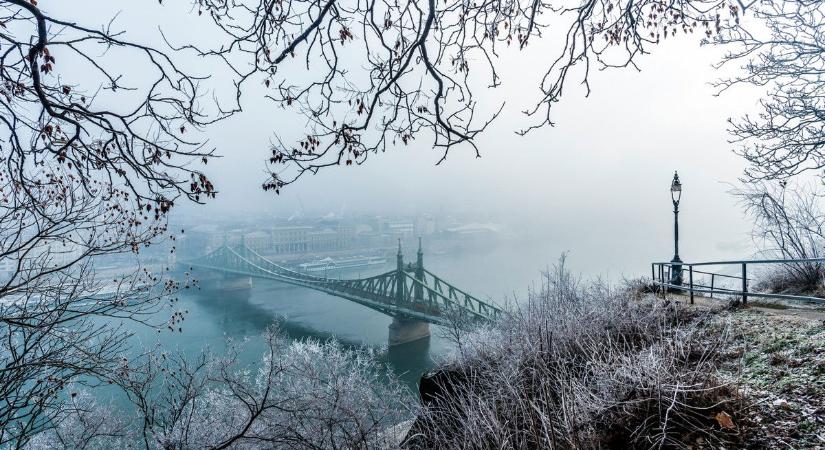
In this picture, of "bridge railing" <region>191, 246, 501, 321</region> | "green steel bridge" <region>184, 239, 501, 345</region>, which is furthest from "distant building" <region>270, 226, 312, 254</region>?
"bridge railing" <region>191, 246, 501, 321</region>

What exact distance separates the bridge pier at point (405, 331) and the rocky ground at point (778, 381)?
24268 millimetres

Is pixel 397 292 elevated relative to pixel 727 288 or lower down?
lower down

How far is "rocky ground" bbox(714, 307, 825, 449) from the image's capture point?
7.97 ft

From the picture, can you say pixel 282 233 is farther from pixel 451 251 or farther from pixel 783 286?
pixel 783 286

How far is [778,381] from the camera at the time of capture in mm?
3002

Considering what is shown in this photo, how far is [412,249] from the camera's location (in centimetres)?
6488

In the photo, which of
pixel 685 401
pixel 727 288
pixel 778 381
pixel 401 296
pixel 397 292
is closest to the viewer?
pixel 685 401

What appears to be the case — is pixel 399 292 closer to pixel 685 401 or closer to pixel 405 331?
pixel 405 331

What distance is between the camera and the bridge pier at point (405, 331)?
27.7 metres

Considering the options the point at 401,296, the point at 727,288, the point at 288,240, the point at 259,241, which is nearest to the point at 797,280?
the point at 727,288

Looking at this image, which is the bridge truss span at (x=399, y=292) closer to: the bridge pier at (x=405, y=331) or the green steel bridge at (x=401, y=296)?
the green steel bridge at (x=401, y=296)

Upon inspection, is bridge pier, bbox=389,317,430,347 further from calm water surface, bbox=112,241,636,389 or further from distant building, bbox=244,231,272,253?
distant building, bbox=244,231,272,253

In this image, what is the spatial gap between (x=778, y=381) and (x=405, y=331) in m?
25.9

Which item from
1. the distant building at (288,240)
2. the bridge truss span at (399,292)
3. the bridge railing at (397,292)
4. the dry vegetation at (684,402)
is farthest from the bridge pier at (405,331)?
the distant building at (288,240)
